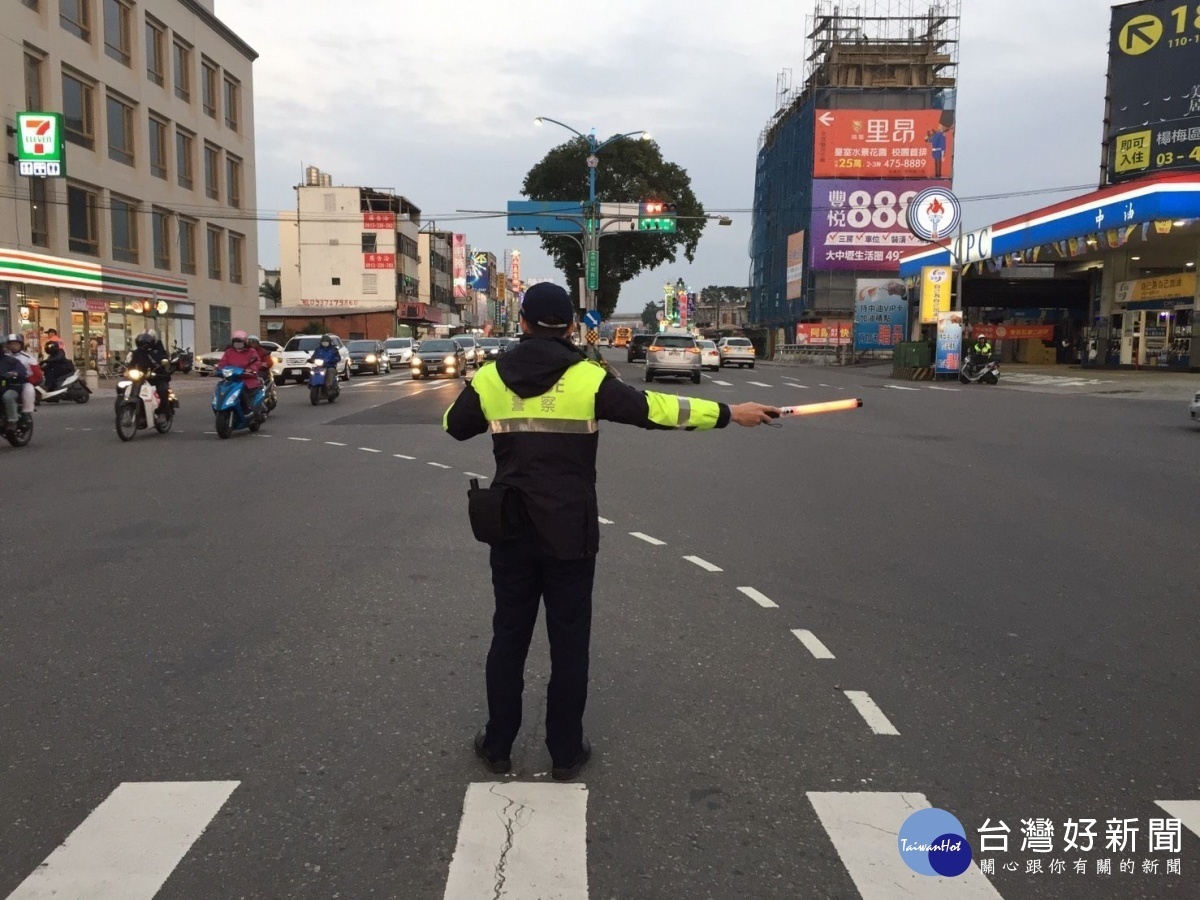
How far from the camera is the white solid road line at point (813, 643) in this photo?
5077 millimetres

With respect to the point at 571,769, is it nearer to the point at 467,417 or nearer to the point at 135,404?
the point at 467,417

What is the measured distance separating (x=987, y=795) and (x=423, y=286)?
91.2m

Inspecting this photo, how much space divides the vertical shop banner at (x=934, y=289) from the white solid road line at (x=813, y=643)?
3748 cm

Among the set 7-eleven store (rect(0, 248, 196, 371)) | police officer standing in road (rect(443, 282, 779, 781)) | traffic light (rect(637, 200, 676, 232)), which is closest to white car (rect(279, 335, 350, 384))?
7-eleven store (rect(0, 248, 196, 371))

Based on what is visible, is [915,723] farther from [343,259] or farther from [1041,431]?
[343,259]

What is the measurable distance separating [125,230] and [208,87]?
10412mm

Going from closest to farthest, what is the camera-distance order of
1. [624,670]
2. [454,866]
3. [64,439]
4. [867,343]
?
[454,866]
[624,670]
[64,439]
[867,343]

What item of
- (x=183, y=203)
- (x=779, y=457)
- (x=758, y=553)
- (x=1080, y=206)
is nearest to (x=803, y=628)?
(x=758, y=553)

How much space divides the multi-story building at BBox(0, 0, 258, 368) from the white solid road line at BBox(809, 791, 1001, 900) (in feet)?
103

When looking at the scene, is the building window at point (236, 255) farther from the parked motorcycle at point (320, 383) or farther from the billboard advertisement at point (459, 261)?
the billboard advertisement at point (459, 261)

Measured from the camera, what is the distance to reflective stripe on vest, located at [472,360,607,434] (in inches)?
145

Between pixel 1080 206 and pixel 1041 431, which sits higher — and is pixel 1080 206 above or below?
above

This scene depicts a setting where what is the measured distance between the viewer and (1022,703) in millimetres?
4469

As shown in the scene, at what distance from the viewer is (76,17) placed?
34.3 metres
